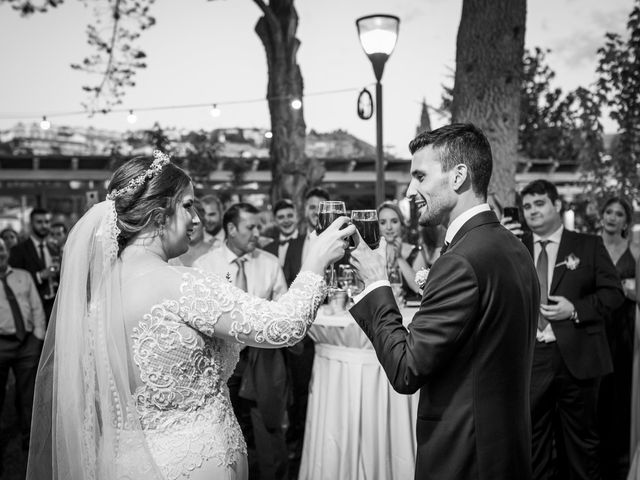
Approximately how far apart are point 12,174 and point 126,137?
6.58m

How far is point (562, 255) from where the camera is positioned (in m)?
3.96

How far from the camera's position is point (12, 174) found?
19.1m

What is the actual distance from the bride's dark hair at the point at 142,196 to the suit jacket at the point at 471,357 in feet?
2.91

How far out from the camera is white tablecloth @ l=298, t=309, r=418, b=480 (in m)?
3.79

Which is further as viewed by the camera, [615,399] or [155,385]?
[615,399]

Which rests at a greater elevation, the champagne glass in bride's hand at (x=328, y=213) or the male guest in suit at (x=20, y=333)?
the champagne glass in bride's hand at (x=328, y=213)

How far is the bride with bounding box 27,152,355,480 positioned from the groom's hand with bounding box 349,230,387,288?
7 centimetres

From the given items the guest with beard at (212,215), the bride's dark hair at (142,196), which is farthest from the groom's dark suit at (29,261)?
the bride's dark hair at (142,196)

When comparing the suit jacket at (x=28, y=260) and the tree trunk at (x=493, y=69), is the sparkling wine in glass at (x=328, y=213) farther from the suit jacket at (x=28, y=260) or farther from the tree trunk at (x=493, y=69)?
the suit jacket at (x=28, y=260)

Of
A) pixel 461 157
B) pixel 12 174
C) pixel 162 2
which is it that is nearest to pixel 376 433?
pixel 461 157

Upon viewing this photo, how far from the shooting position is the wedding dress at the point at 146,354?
2.02 m

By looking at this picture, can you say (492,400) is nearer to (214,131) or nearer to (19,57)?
(19,57)

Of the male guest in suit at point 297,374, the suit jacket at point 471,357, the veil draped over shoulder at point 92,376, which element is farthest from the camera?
the male guest in suit at point 297,374

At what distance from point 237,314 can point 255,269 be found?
302 cm
